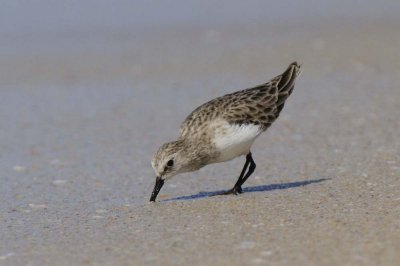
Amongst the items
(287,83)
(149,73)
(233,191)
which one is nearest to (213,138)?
(233,191)

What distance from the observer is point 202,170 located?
831cm

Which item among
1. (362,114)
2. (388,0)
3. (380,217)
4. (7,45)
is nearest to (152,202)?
(380,217)

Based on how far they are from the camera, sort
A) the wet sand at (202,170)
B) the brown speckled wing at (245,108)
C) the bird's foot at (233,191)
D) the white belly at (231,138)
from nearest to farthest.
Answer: the wet sand at (202,170)
the white belly at (231,138)
the brown speckled wing at (245,108)
the bird's foot at (233,191)

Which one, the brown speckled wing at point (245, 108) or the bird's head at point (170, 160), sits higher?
the brown speckled wing at point (245, 108)

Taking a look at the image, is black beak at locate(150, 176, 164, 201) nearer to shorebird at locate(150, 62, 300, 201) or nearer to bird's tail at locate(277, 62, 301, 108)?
shorebird at locate(150, 62, 300, 201)

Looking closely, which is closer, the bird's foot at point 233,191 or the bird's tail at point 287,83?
the bird's foot at point 233,191

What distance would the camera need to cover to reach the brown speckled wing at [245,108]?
706cm

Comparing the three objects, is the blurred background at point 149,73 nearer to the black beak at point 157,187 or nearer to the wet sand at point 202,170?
the wet sand at point 202,170

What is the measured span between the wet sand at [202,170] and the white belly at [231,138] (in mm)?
372

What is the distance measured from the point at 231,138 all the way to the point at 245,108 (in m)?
0.36

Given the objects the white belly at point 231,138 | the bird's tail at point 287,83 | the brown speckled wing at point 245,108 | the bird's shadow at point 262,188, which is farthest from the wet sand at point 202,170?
the bird's tail at point 287,83

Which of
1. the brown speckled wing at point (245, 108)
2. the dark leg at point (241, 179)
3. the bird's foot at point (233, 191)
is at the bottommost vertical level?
the bird's foot at point (233, 191)

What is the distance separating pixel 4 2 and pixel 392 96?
936 cm

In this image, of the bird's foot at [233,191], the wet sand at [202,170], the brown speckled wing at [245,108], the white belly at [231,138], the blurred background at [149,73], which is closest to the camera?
the wet sand at [202,170]
